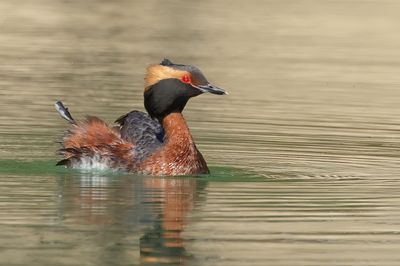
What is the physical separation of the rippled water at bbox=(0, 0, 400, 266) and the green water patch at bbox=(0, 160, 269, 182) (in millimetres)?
33

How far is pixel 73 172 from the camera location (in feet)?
57.5

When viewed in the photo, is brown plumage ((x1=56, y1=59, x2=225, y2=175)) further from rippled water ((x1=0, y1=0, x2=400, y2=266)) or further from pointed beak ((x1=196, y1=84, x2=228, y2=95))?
rippled water ((x1=0, y1=0, x2=400, y2=266))

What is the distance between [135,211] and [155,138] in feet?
10.7

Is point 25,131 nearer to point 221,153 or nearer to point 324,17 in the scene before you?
point 221,153

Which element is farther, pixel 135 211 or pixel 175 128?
pixel 175 128

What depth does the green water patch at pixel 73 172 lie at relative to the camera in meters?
17.1

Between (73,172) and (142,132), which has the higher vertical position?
(142,132)

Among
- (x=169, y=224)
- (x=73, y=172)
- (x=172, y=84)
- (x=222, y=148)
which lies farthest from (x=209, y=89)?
(x=169, y=224)

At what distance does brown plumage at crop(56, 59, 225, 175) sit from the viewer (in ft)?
57.2

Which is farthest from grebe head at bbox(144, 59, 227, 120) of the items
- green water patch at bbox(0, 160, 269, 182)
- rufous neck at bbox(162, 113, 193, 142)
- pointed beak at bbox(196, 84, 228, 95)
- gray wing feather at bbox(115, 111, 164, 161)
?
green water patch at bbox(0, 160, 269, 182)

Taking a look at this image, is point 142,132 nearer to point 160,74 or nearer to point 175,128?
point 175,128

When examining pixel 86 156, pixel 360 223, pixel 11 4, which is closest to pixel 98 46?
pixel 11 4

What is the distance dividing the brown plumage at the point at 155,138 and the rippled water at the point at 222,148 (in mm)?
225

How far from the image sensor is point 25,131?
2020cm
